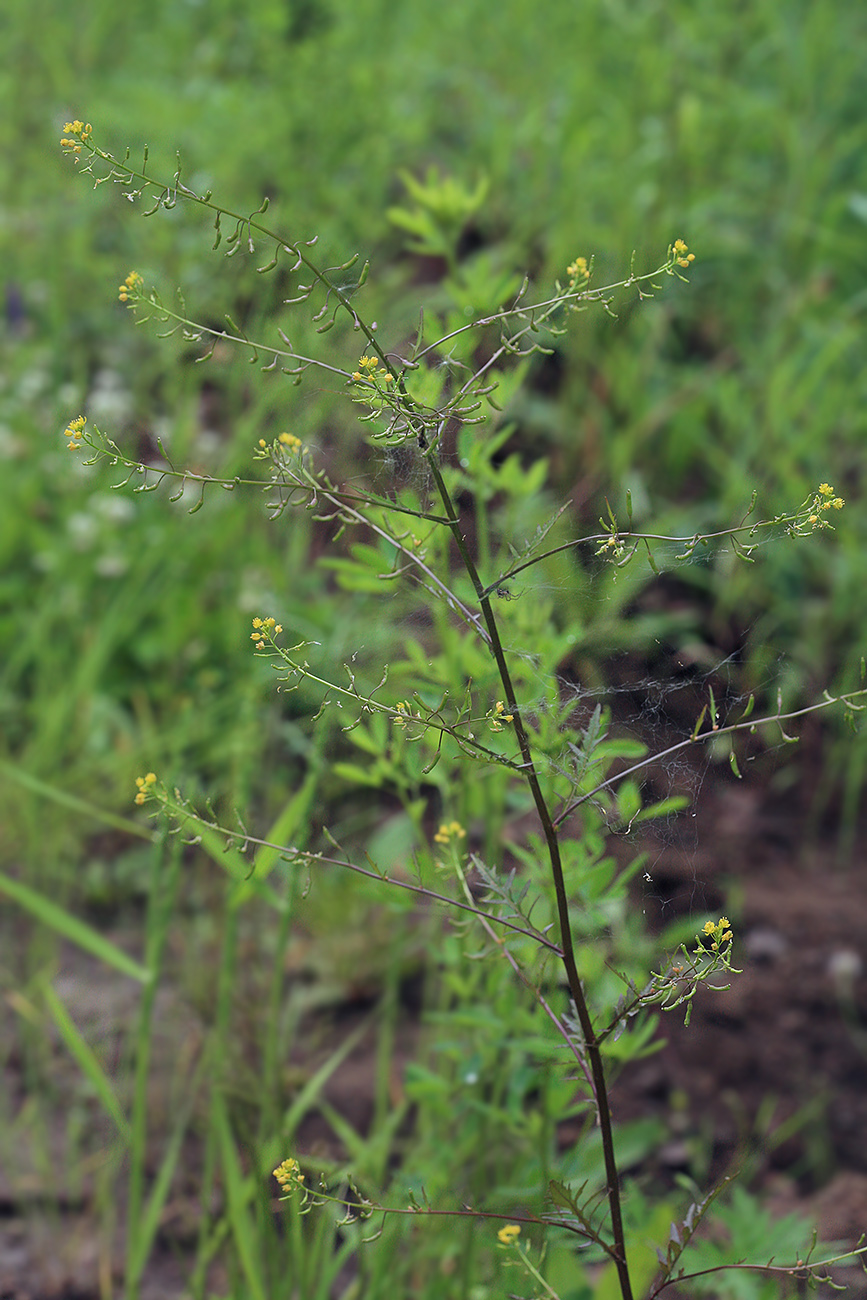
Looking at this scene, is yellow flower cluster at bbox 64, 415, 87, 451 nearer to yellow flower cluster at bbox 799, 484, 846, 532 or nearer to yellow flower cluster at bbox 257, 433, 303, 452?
yellow flower cluster at bbox 257, 433, 303, 452

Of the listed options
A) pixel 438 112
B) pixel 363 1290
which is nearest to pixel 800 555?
pixel 363 1290

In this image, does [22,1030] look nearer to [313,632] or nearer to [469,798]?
[313,632]

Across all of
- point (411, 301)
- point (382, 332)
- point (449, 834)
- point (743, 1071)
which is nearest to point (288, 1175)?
point (449, 834)

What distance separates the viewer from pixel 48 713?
6.46ft

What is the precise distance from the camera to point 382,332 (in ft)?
7.24

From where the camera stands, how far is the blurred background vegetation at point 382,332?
2059 mm

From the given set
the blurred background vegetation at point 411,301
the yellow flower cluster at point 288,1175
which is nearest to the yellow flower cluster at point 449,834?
the yellow flower cluster at point 288,1175

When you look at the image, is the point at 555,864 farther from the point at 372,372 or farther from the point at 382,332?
the point at 382,332

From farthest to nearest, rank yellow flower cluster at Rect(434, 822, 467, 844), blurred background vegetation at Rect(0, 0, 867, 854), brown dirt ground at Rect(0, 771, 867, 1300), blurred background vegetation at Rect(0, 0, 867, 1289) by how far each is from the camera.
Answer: blurred background vegetation at Rect(0, 0, 867, 854) → blurred background vegetation at Rect(0, 0, 867, 1289) → brown dirt ground at Rect(0, 771, 867, 1300) → yellow flower cluster at Rect(434, 822, 467, 844)

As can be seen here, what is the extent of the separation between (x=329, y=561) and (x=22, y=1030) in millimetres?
972

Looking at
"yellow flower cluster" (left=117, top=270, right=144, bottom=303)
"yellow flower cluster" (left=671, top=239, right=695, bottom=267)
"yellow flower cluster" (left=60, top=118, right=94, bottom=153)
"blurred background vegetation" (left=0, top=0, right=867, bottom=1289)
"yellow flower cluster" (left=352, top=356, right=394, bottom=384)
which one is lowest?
"blurred background vegetation" (left=0, top=0, right=867, bottom=1289)

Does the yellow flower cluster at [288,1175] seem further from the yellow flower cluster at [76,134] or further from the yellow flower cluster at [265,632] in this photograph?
the yellow flower cluster at [76,134]

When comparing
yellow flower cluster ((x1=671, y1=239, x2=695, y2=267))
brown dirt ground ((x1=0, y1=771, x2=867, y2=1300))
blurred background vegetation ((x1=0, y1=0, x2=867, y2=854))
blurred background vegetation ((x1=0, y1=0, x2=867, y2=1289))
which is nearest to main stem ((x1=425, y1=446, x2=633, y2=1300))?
yellow flower cluster ((x1=671, y1=239, x2=695, y2=267))

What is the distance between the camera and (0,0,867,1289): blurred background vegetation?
2.06 metres
